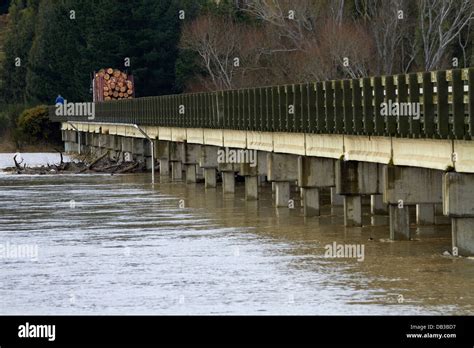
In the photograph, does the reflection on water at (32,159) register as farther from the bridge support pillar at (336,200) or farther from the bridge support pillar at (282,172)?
the bridge support pillar at (336,200)

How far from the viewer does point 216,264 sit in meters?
29.0

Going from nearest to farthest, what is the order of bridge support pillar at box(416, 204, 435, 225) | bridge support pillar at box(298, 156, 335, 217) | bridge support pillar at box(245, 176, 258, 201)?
bridge support pillar at box(416, 204, 435, 225) < bridge support pillar at box(298, 156, 335, 217) < bridge support pillar at box(245, 176, 258, 201)

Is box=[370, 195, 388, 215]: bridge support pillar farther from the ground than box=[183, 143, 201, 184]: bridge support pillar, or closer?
closer

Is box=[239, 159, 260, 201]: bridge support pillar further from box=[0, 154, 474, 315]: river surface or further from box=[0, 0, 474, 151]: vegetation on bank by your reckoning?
box=[0, 0, 474, 151]: vegetation on bank

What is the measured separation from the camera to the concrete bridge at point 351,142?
27875 mm

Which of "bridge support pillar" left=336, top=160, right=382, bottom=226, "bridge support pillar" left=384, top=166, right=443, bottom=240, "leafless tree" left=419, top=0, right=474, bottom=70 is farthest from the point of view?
"leafless tree" left=419, top=0, right=474, bottom=70

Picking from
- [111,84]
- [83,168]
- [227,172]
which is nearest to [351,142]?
[227,172]

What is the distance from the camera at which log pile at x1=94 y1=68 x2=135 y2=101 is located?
106525 mm

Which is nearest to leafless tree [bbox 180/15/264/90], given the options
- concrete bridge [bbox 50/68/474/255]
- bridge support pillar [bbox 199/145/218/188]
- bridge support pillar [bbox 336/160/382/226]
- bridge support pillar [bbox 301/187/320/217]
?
concrete bridge [bbox 50/68/474/255]

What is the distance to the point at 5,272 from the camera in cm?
2838

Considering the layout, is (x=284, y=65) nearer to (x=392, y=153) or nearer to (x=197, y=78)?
(x=197, y=78)

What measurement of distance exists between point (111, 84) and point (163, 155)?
1696 inches

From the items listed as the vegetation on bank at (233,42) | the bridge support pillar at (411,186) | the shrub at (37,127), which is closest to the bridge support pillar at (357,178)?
the bridge support pillar at (411,186)

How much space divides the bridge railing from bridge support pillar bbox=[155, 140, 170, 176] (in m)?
2.09
